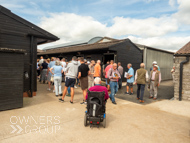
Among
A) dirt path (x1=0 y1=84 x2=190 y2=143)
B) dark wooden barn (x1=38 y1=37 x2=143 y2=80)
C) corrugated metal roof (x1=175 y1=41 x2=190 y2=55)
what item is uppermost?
dark wooden barn (x1=38 y1=37 x2=143 y2=80)

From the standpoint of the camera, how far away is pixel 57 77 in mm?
7078

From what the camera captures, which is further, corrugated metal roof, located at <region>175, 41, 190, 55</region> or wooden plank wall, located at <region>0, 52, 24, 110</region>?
corrugated metal roof, located at <region>175, 41, 190, 55</region>

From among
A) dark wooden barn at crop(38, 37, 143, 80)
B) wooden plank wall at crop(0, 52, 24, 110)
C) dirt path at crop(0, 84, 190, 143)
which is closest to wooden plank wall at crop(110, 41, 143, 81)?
dark wooden barn at crop(38, 37, 143, 80)

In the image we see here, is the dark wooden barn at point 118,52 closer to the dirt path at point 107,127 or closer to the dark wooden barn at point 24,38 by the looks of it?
the dark wooden barn at point 24,38

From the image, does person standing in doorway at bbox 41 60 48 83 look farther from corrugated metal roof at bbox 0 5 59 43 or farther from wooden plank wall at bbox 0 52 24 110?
wooden plank wall at bbox 0 52 24 110

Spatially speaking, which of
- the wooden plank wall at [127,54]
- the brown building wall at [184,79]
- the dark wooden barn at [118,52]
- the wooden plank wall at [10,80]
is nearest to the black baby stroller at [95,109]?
the wooden plank wall at [10,80]

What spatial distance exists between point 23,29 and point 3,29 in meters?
0.81

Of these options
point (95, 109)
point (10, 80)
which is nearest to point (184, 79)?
point (95, 109)

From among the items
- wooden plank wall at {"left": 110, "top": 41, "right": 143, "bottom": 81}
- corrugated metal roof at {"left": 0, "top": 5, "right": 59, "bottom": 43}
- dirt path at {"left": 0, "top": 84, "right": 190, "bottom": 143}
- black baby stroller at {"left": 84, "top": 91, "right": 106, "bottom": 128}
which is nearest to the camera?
dirt path at {"left": 0, "top": 84, "right": 190, "bottom": 143}

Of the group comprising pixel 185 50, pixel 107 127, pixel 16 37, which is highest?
pixel 16 37

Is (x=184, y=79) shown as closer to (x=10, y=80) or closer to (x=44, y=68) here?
(x=10, y=80)

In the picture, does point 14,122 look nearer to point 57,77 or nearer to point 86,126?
point 86,126

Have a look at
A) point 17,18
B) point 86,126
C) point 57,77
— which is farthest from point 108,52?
point 86,126

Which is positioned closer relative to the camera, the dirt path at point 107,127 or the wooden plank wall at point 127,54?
the dirt path at point 107,127
